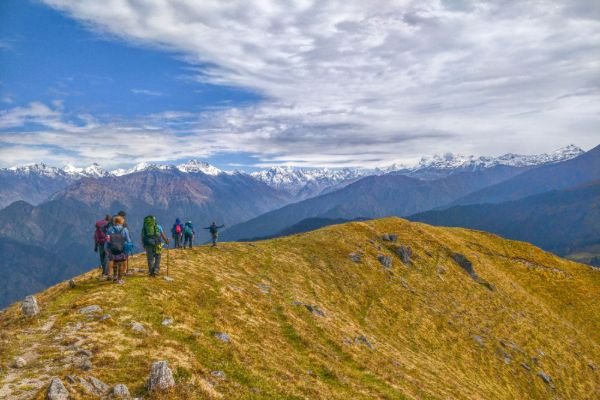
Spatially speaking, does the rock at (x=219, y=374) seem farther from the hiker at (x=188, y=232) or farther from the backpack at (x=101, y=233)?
the hiker at (x=188, y=232)

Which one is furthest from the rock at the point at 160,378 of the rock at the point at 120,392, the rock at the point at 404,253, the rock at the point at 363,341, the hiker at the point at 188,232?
the rock at the point at 404,253

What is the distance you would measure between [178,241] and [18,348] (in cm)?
3322

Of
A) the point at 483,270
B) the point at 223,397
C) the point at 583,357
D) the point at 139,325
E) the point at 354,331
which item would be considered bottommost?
the point at 583,357

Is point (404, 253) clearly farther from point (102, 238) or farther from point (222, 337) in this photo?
point (102, 238)

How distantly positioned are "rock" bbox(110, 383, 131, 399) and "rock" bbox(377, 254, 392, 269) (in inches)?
2171

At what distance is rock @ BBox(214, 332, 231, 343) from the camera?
23131mm

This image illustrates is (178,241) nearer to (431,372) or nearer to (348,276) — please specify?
(348,276)

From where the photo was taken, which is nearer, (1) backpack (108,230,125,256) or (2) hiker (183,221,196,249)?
(1) backpack (108,230,125,256)

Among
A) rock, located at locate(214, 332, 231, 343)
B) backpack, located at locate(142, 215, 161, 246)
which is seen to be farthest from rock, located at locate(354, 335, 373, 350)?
backpack, located at locate(142, 215, 161, 246)

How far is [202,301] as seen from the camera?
29.1m

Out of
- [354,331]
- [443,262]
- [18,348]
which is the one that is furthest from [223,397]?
[443,262]

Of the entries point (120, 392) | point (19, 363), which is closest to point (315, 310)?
point (120, 392)

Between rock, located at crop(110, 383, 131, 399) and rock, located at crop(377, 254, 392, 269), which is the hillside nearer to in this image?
rock, located at crop(377, 254, 392, 269)

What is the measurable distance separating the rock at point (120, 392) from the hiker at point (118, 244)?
14.5 m
